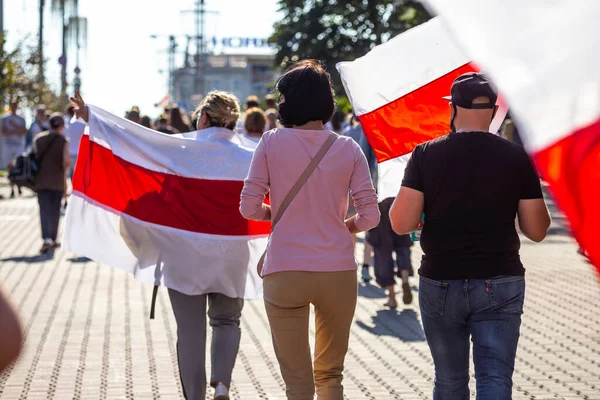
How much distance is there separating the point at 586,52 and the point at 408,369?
5.83 meters

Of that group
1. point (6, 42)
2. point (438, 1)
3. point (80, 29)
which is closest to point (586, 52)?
point (438, 1)

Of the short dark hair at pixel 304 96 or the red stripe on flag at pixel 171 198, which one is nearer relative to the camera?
the short dark hair at pixel 304 96

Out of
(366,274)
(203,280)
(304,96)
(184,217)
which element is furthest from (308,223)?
(366,274)

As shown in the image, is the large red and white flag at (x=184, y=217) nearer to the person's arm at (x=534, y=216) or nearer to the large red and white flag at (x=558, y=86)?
the person's arm at (x=534, y=216)

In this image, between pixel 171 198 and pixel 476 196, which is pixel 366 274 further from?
pixel 476 196

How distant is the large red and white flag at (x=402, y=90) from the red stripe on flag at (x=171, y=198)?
0.86m

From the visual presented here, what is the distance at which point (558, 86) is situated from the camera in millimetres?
2363

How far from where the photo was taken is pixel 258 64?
167500mm

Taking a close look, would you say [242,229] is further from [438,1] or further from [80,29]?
[80,29]

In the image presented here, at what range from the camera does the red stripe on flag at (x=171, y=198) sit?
628cm

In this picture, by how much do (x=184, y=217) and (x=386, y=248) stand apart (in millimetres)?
Result: 4819

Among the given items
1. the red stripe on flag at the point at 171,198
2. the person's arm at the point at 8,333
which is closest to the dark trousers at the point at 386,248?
the red stripe on flag at the point at 171,198

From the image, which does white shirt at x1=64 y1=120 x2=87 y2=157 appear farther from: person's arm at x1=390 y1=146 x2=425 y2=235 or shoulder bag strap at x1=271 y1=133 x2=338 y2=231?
person's arm at x1=390 y1=146 x2=425 y2=235

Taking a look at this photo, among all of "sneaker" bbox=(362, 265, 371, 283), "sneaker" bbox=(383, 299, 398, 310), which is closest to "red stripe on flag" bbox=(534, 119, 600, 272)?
"sneaker" bbox=(383, 299, 398, 310)
